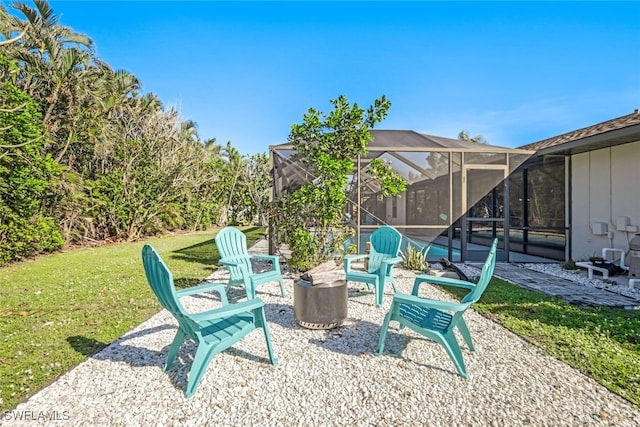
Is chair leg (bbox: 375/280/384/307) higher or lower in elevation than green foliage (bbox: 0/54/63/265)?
lower

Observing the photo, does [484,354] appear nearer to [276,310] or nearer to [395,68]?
[276,310]

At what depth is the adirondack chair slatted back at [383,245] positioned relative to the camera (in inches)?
197

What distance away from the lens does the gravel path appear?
7.09ft

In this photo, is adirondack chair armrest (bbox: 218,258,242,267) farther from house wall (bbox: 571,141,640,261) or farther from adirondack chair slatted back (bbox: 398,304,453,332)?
house wall (bbox: 571,141,640,261)

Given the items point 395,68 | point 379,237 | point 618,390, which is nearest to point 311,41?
point 395,68

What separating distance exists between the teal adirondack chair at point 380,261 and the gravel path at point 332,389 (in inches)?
41.6

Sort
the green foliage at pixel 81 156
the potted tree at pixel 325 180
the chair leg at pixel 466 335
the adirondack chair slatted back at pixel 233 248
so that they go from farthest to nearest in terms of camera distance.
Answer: the green foliage at pixel 81 156 → the potted tree at pixel 325 180 → the adirondack chair slatted back at pixel 233 248 → the chair leg at pixel 466 335

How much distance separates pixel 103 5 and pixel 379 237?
9.89m

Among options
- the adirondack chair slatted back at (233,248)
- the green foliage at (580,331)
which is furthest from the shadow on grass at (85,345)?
the green foliage at (580,331)

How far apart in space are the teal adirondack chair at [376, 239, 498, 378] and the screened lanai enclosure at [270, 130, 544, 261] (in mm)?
4371

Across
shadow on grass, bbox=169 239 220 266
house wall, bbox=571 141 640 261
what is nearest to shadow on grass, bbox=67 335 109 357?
shadow on grass, bbox=169 239 220 266

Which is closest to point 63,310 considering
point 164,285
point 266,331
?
point 164,285

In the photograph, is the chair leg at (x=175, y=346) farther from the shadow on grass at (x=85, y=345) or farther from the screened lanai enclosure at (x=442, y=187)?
the screened lanai enclosure at (x=442, y=187)

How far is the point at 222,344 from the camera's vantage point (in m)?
2.57
